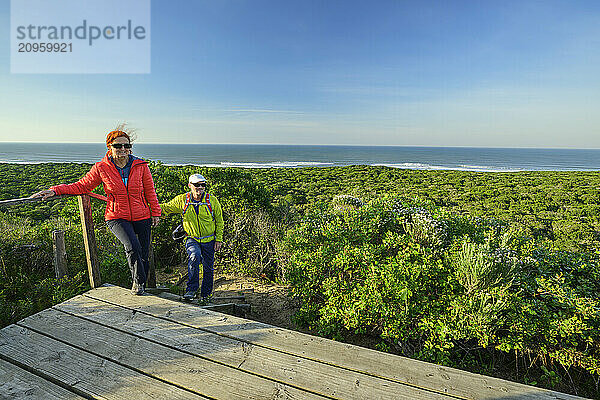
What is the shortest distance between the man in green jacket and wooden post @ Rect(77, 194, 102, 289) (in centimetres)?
77

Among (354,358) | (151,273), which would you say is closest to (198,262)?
(151,273)

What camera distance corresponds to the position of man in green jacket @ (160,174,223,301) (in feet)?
12.1

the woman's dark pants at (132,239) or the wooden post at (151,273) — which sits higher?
the woman's dark pants at (132,239)

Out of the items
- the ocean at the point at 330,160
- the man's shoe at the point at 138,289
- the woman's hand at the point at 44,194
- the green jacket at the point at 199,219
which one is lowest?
the man's shoe at the point at 138,289

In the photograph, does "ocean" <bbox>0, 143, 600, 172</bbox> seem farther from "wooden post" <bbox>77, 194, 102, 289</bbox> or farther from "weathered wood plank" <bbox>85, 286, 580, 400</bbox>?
"weathered wood plank" <bbox>85, 286, 580, 400</bbox>

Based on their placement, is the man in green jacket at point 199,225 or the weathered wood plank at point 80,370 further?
the man in green jacket at point 199,225

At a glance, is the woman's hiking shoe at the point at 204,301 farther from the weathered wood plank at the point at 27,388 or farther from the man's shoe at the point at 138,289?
the weathered wood plank at the point at 27,388

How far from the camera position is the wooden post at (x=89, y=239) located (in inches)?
133

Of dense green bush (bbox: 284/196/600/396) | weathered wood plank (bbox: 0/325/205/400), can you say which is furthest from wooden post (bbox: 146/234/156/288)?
dense green bush (bbox: 284/196/600/396)

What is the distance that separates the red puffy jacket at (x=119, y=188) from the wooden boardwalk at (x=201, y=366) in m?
1.06

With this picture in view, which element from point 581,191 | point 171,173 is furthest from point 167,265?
point 581,191

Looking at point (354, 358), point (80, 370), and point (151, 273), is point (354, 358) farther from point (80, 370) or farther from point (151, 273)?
point (151, 273)

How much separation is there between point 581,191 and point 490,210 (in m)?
9.19

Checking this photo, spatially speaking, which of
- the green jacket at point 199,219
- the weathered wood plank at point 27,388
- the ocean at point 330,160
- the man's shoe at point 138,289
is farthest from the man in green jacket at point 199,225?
the ocean at point 330,160
